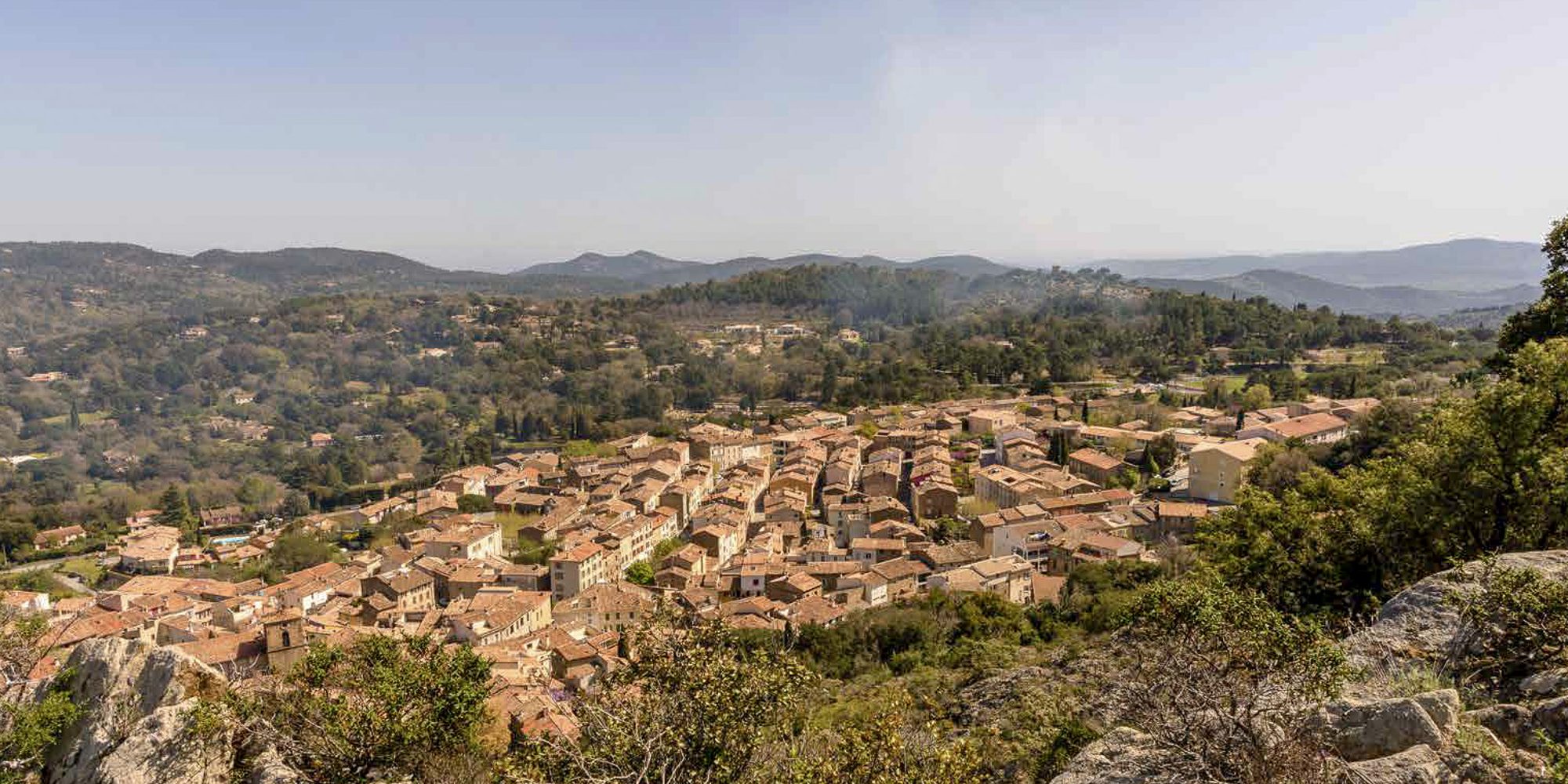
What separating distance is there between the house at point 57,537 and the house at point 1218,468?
63.4m

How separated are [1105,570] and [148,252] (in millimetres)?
234990

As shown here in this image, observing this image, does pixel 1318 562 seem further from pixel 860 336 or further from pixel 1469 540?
pixel 860 336

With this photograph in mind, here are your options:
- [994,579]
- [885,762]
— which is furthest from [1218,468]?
[885,762]

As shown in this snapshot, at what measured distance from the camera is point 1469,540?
10.2m

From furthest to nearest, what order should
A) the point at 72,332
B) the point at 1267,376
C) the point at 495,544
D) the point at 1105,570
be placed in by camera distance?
the point at 72,332, the point at 1267,376, the point at 495,544, the point at 1105,570

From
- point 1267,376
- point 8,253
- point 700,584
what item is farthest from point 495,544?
point 8,253

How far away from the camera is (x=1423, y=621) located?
748cm

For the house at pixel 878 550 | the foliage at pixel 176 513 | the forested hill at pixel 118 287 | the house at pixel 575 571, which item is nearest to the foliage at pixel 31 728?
the house at pixel 575 571

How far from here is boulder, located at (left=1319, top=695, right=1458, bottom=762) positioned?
5180 mm

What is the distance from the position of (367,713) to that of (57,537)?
55585 millimetres

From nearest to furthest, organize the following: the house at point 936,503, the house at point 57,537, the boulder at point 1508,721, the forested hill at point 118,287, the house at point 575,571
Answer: the boulder at point 1508,721 < the house at point 575,571 < the house at point 936,503 < the house at point 57,537 < the forested hill at point 118,287

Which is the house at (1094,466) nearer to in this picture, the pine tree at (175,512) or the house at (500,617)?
the house at (500,617)

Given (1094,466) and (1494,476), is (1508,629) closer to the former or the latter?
(1494,476)

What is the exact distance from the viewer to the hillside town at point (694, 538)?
84.5 ft
